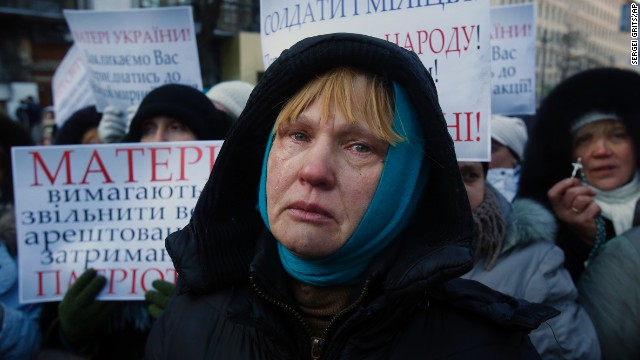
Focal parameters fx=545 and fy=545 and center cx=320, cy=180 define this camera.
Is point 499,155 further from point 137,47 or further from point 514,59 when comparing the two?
point 137,47

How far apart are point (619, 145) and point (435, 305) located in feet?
5.28

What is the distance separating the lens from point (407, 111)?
1366mm

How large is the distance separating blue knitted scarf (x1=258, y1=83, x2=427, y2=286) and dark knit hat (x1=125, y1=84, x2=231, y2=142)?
5.24 ft

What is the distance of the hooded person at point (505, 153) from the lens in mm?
3570

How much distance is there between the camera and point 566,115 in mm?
2670

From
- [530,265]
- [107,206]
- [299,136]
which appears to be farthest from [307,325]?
[107,206]

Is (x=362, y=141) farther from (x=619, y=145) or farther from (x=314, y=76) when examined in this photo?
(x=619, y=145)

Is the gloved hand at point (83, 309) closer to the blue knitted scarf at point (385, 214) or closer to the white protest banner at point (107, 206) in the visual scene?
the white protest banner at point (107, 206)

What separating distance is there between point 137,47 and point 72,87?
1.47 metres

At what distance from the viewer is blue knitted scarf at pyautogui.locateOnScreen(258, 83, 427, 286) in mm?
1293

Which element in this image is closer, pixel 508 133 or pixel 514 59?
pixel 508 133

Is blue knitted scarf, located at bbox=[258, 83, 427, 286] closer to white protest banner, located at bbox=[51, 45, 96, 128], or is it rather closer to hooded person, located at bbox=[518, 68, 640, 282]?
hooded person, located at bbox=[518, 68, 640, 282]

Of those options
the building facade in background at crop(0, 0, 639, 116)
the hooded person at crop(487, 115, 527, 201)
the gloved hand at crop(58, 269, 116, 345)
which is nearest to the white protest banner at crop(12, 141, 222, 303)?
the gloved hand at crop(58, 269, 116, 345)

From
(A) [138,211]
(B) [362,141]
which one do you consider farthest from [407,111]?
(A) [138,211]
